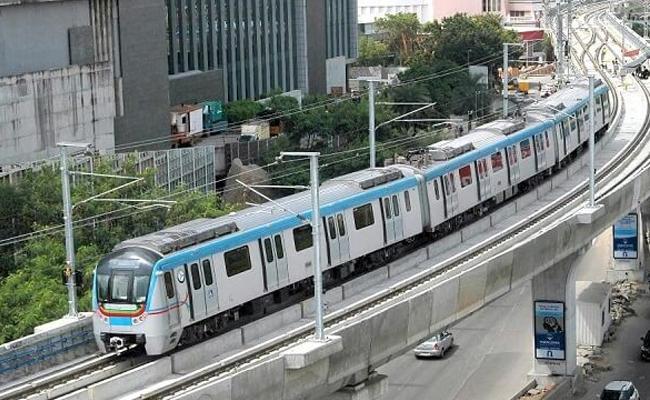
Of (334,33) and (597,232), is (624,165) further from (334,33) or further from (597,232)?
(334,33)

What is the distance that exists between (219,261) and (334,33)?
7100 centimetres

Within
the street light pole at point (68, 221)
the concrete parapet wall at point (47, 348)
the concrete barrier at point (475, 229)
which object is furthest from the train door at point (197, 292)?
the concrete barrier at point (475, 229)

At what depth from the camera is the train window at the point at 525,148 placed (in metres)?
50.9

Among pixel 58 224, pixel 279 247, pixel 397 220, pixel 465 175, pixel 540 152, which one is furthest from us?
pixel 540 152

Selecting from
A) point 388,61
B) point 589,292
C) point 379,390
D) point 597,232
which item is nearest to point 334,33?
point 388,61

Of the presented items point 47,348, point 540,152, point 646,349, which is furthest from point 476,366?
point 47,348

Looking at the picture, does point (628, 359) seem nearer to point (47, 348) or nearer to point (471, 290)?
point (471, 290)

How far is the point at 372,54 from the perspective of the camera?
124062 mm

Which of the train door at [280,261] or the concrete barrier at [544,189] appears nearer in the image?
the train door at [280,261]

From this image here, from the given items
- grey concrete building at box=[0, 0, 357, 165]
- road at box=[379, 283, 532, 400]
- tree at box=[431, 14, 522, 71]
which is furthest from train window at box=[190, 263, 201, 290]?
tree at box=[431, 14, 522, 71]

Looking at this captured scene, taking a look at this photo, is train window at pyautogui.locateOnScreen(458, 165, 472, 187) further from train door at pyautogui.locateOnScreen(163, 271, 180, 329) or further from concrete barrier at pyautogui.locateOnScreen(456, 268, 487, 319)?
train door at pyautogui.locateOnScreen(163, 271, 180, 329)

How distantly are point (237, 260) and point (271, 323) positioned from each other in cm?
160

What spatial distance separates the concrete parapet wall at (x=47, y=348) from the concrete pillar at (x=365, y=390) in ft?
17.6

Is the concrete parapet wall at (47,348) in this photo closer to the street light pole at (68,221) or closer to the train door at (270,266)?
the street light pole at (68,221)
